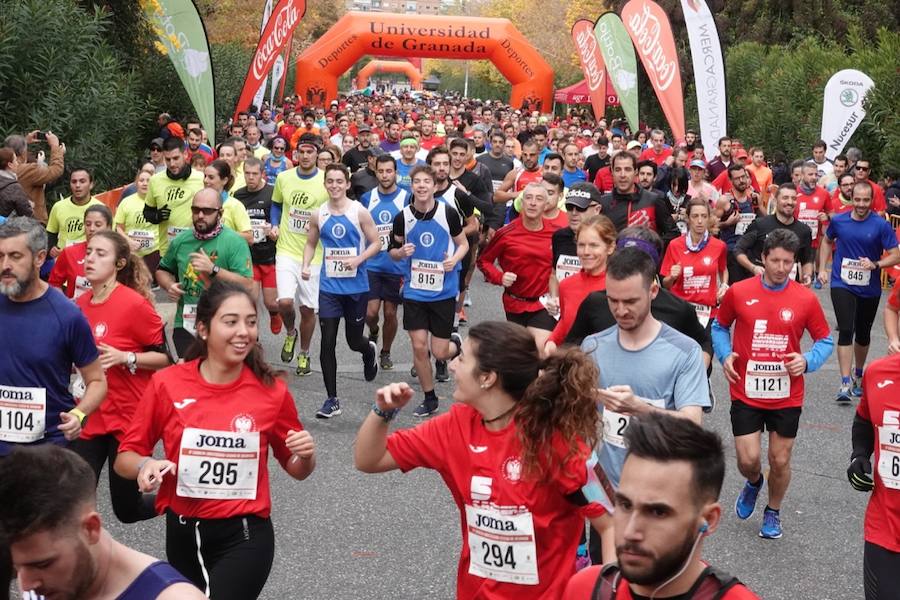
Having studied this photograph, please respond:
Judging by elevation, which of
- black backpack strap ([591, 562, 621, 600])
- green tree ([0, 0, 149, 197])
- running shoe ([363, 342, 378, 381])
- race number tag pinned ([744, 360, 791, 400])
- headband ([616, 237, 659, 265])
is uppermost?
green tree ([0, 0, 149, 197])

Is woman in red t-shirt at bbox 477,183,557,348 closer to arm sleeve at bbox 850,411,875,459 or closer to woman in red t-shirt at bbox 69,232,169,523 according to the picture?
woman in red t-shirt at bbox 69,232,169,523

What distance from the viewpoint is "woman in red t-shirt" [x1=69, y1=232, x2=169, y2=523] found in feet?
19.3

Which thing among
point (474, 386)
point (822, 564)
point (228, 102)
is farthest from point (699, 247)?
point (228, 102)

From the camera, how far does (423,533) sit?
6934 millimetres

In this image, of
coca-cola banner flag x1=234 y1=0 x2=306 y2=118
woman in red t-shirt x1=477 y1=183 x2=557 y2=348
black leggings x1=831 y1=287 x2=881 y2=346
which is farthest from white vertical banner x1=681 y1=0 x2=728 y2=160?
woman in red t-shirt x1=477 y1=183 x2=557 y2=348

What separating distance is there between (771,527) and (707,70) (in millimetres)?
14484

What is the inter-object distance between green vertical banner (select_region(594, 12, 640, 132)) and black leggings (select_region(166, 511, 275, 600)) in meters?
20.5

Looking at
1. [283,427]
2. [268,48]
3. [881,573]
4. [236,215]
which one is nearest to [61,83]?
[268,48]

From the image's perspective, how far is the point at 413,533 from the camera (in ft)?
22.7

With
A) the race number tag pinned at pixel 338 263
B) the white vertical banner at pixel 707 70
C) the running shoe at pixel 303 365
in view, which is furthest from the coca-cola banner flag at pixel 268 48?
the race number tag pinned at pixel 338 263

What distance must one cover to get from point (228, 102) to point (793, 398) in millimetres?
28552

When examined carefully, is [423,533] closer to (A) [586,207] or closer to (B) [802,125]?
(A) [586,207]

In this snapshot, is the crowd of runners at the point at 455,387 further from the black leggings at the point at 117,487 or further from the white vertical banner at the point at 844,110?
the white vertical banner at the point at 844,110

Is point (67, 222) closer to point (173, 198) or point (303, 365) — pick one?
point (173, 198)
